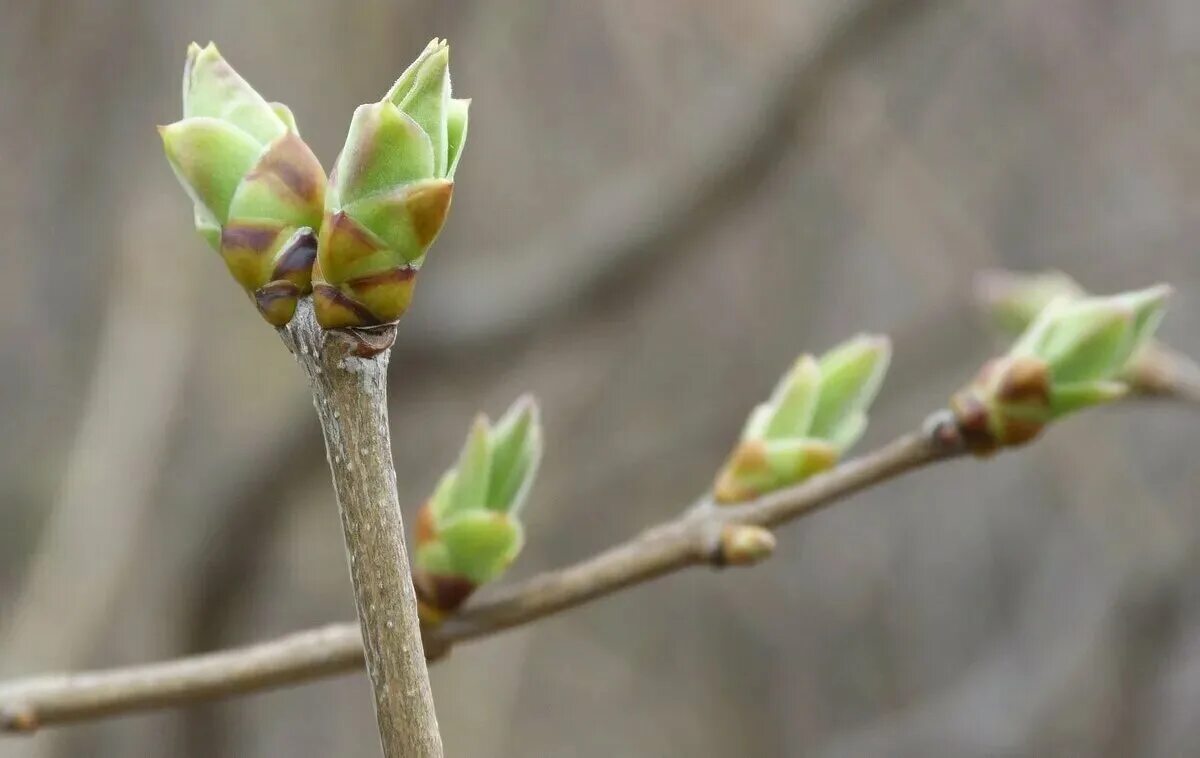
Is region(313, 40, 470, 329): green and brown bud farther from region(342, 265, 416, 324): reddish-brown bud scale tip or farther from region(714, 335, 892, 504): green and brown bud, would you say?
region(714, 335, 892, 504): green and brown bud

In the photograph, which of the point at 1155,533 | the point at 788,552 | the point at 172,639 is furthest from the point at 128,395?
the point at 1155,533

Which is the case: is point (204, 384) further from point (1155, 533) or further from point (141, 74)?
point (1155, 533)

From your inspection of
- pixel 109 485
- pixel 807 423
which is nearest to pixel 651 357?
pixel 109 485

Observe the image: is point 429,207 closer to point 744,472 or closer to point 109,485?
point 744,472

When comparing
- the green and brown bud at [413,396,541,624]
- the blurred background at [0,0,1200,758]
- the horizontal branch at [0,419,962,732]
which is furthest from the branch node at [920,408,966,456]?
the blurred background at [0,0,1200,758]

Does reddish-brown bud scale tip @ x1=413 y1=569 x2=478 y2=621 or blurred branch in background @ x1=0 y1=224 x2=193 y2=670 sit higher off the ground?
blurred branch in background @ x1=0 y1=224 x2=193 y2=670

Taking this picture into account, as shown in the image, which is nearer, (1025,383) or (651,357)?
(1025,383)
